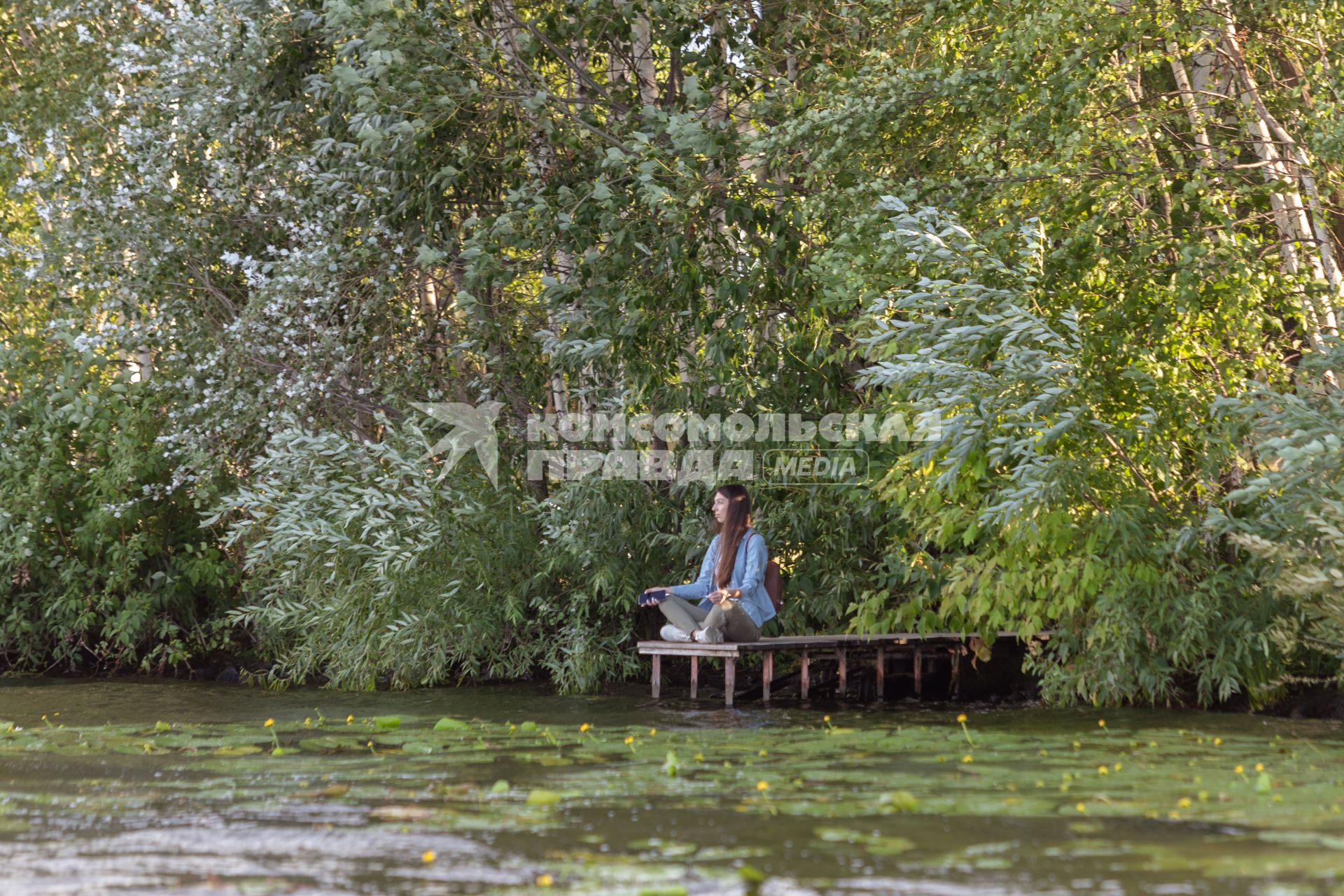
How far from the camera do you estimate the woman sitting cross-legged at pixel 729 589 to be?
10.4m

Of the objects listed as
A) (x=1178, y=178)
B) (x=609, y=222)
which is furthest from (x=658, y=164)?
(x=1178, y=178)

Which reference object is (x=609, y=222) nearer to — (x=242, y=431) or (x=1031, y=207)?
(x=1031, y=207)

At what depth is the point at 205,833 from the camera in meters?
5.29

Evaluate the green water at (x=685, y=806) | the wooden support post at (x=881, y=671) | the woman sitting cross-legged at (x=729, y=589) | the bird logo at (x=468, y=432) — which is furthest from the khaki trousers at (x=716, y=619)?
the bird logo at (x=468, y=432)

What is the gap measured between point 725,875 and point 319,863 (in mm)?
1314

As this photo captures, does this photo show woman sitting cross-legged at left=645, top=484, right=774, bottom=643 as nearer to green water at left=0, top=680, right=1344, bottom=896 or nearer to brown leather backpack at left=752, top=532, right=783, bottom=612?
brown leather backpack at left=752, top=532, right=783, bottom=612

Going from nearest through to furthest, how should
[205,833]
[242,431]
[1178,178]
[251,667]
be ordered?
[205,833], [1178,178], [242,431], [251,667]

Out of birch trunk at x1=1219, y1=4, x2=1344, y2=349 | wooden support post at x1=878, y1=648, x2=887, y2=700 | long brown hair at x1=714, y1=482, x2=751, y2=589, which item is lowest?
wooden support post at x1=878, y1=648, x2=887, y2=700

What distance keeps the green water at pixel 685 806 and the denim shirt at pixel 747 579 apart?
4.78 feet

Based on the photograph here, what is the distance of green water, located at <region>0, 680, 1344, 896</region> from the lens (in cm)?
445

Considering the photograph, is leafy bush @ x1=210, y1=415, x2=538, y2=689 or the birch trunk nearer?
the birch trunk

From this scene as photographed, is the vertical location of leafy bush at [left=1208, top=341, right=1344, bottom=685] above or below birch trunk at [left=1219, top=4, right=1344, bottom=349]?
below

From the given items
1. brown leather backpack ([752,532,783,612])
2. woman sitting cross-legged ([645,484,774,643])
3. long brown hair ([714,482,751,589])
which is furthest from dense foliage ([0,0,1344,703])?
→ long brown hair ([714,482,751,589])

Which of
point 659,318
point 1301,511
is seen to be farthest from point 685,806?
point 659,318
